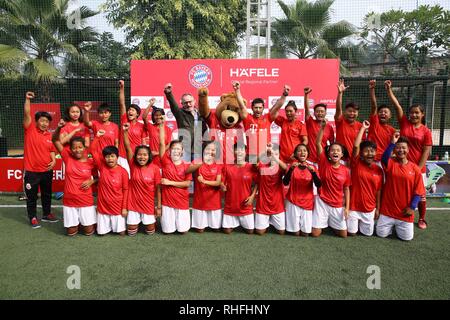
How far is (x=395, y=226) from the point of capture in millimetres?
3977

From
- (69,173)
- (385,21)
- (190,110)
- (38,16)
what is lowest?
(69,173)

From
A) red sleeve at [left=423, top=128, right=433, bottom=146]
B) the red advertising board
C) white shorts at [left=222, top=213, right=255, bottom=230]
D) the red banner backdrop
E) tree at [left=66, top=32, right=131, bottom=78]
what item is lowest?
white shorts at [left=222, top=213, right=255, bottom=230]

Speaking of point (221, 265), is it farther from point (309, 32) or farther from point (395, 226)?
point (309, 32)

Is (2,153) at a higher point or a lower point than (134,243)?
higher

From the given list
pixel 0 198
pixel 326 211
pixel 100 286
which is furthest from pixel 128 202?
pixel 0 198

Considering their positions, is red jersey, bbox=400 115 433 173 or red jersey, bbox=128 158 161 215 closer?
red jersey, bbox=128 158 161 215

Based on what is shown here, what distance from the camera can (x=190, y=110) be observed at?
474cm

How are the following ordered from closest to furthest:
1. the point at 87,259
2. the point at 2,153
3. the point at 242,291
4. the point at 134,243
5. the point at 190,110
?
the point at 242,291 < the point at 87,259 < the point at 134,243 < the point at 190,110 < the point at 2,153

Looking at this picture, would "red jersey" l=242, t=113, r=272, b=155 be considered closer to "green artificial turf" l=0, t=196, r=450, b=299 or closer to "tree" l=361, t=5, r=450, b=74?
"green artificial turf" l=0, t=196, r=450, b=299

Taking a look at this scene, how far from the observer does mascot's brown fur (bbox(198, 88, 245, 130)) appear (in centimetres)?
440

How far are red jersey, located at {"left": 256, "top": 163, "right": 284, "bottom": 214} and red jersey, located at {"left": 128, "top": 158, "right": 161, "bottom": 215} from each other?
1264 millimetres

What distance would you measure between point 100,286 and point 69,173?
1.66m

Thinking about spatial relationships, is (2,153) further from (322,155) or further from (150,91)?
(322,155)

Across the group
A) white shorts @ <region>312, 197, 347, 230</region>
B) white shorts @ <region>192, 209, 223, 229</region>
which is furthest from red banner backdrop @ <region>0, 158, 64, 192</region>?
white shorts @ <region>312, 197, 347, 230</region>
